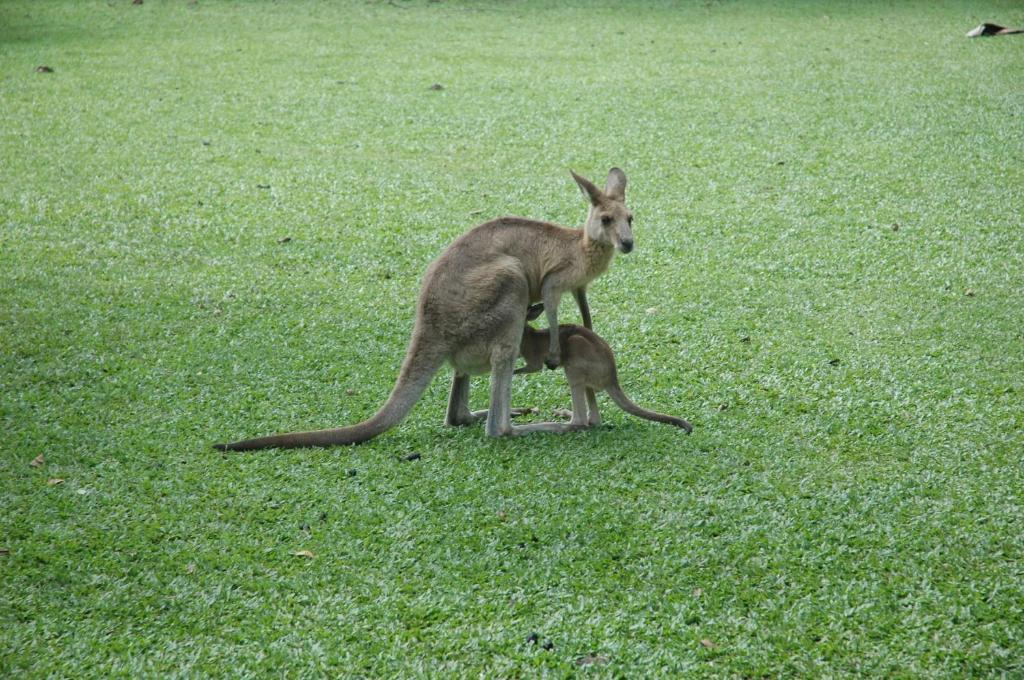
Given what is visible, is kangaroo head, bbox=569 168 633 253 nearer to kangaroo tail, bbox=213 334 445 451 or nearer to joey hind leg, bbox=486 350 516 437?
joey hind leg, bbox=486 350 516 437

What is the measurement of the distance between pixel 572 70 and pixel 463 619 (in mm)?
7208

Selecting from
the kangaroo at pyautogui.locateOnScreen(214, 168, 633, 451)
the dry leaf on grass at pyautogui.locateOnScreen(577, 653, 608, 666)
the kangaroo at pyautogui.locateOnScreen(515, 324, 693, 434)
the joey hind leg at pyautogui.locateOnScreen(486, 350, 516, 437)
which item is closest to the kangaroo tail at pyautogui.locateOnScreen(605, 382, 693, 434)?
the kangaroo at pyautogui.locateOnScreen(515, 324, 693, 434)

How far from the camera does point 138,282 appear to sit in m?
5.12

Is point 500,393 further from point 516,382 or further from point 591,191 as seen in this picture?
point 591,191

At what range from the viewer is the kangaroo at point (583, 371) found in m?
3.79

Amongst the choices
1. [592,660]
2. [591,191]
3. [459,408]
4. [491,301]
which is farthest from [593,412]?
[592,660]

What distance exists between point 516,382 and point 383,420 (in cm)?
91

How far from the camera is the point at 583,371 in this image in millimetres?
3789

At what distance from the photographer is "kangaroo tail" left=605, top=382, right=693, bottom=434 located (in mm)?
3822

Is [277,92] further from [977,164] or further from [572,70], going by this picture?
[977,164]

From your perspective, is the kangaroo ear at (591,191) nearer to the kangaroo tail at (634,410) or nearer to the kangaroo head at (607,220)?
the kangaroo head at (607,220)

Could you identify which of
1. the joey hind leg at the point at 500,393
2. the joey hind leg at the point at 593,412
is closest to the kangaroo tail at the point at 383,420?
the joey hind leg at the point at 500,393

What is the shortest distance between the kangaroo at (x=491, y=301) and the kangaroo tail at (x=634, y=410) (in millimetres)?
238

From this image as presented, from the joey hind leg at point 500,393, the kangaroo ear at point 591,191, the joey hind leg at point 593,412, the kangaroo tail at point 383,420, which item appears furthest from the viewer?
the joey hind leg at point 593,412
